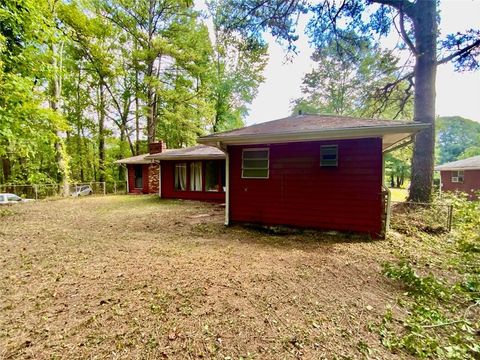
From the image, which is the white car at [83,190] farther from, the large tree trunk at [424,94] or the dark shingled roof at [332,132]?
the large tree trunk at [424,94]

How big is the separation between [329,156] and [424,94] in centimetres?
466

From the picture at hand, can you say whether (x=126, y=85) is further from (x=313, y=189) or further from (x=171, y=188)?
(x=313, y=189)

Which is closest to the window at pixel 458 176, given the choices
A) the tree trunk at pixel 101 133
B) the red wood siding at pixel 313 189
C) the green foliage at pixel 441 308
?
the green foliage at pixel 441 308

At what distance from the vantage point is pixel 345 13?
24.4ft

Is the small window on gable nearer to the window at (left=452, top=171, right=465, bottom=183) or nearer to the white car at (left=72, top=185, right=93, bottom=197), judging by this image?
the white car at (left=72, top=185, right=93, bottom=197)

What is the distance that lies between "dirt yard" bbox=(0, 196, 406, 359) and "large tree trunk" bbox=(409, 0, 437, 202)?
13.4 feet

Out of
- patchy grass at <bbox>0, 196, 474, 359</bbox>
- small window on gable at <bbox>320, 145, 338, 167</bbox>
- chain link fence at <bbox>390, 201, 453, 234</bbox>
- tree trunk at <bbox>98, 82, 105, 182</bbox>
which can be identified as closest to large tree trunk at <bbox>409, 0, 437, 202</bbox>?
chain link fence at <bbox>390, 201, 453, 234</bbox>

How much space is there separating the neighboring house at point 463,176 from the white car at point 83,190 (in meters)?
25.5

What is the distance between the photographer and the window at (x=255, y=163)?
21.7ft

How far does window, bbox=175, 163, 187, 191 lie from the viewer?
42.3 ft

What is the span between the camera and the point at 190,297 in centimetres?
287

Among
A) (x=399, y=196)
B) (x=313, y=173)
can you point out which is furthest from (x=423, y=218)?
(x=399, y=196)

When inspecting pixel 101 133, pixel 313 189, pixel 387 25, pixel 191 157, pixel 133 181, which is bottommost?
pixel 133 181

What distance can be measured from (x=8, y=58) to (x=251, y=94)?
1858 centimetres
